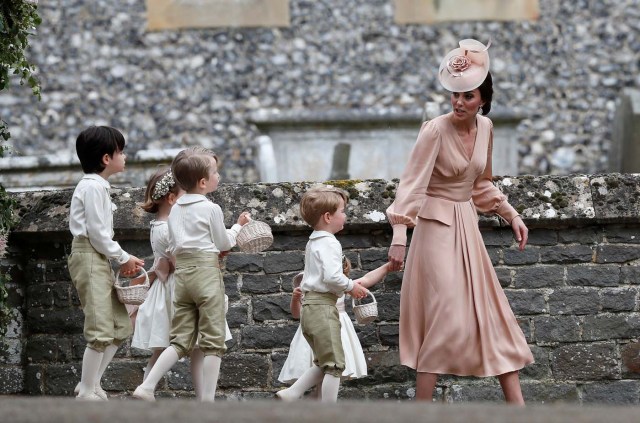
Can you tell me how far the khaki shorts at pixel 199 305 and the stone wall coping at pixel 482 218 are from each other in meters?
0.88

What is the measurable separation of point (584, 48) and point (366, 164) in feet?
15.6

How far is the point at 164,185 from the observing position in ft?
18.9

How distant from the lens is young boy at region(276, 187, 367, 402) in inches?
211

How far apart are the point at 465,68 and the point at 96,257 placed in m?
1.75

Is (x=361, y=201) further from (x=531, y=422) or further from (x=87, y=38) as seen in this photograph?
(x=87, y=38)

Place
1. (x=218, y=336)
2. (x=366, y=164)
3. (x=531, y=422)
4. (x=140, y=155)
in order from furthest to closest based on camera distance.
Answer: (x=366, y=164)
(x=140, y=155)
(x=218, y=336)
(x=531, y=422)

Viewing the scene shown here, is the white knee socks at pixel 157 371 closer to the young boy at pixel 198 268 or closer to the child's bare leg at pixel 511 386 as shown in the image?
the young boy at pixel 198 268

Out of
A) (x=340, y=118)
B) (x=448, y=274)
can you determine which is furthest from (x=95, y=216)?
(x=340, y=118)

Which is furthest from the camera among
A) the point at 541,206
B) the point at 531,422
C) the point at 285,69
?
the point at 285,69

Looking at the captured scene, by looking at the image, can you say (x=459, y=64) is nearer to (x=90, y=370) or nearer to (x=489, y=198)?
(x=489, y=198)

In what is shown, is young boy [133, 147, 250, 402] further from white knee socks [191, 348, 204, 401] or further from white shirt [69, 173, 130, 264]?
white shirt [69, 173, 130, 264]

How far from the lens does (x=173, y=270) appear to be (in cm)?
570

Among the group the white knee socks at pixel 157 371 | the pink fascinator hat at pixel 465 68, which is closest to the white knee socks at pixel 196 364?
the white knee socks at pixel 157 371

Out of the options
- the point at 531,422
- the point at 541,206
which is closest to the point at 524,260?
the point at 541,206
